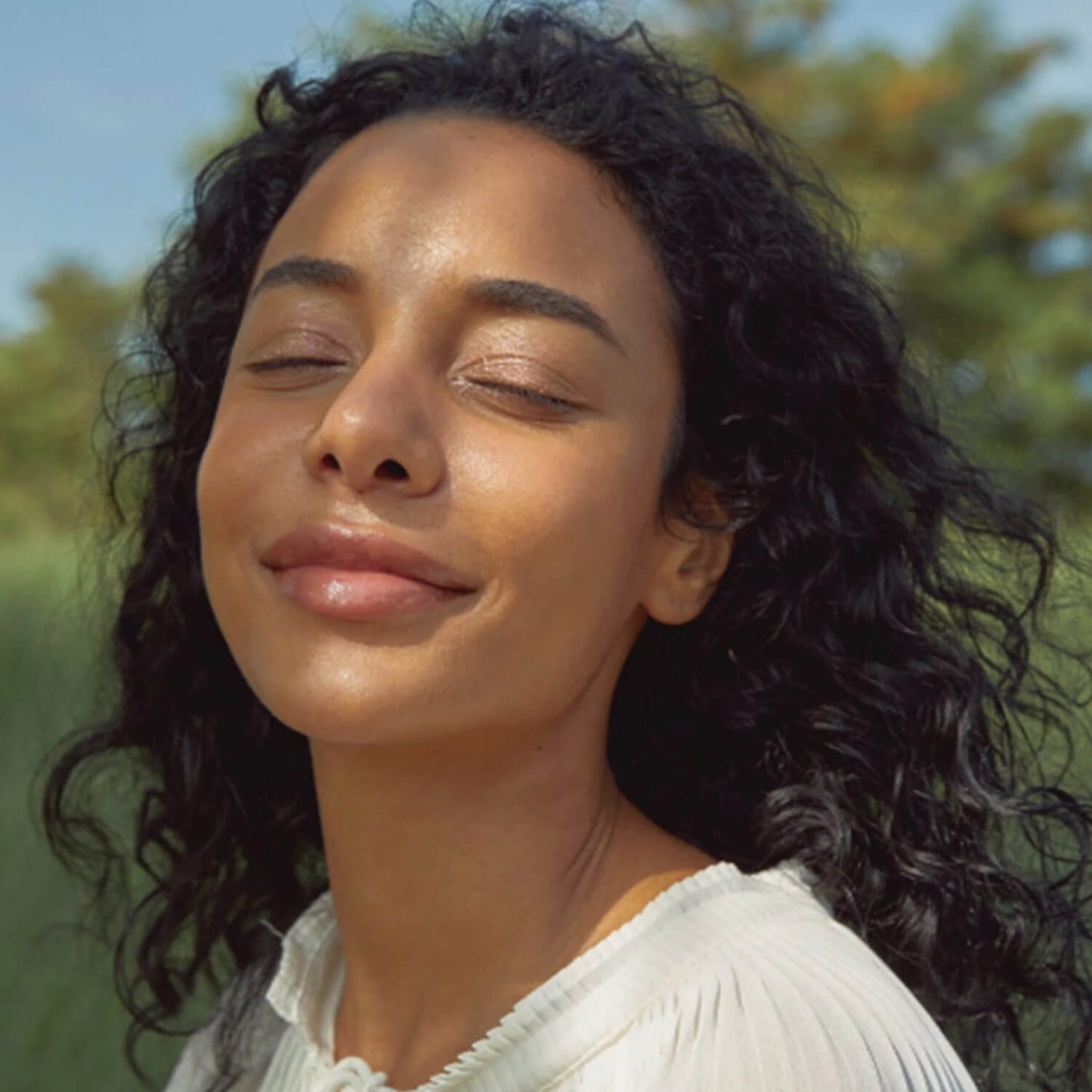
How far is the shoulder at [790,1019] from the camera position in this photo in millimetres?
1584

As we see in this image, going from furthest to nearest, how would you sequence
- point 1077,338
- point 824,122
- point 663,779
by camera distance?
1. point 824,122
2. point 1077,338
3. point 663,779

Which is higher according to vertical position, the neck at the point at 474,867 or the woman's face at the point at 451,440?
the woman's face at the point at 451,440

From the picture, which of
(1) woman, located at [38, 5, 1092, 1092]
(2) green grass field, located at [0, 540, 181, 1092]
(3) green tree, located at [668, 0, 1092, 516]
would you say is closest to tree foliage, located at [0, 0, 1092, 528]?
(3) green tree, located at [668, 0, 1092, 516]

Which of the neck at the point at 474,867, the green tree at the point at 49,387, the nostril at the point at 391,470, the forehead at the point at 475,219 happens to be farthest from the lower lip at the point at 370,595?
A: the green tree at the point at 49,387

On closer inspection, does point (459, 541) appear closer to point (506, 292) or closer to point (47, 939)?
point (506, 292)

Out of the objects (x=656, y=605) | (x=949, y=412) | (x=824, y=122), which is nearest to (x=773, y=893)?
(x=656, y=605)

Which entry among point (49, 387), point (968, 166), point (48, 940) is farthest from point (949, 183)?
point (48, 940)

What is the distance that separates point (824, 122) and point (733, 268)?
30.5 feet

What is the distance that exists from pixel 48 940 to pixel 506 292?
229 centimetres

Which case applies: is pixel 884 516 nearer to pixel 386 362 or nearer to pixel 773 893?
pixel 773 893

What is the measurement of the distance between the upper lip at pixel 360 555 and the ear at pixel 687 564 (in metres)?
0.35

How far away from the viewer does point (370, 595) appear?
170 cm

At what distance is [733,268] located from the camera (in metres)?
2.03

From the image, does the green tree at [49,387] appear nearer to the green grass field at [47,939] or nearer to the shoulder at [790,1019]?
the green grass field at [47,939]
